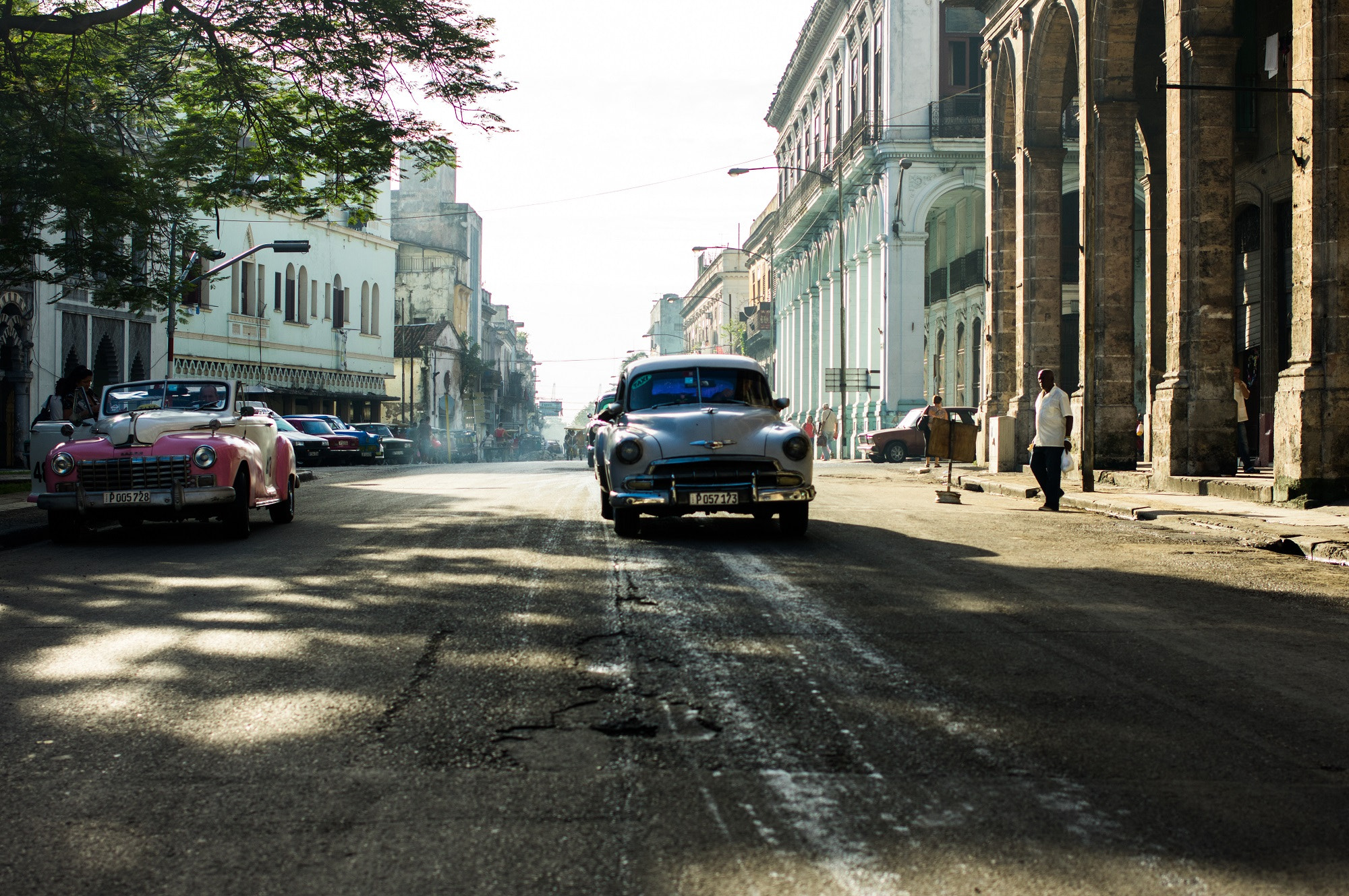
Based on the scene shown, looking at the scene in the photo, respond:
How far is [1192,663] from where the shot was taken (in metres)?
5.93

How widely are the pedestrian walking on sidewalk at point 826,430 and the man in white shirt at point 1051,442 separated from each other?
2755cm

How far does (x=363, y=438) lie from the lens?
41.7m

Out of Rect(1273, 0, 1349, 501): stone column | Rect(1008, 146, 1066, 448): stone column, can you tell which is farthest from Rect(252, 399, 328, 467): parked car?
Rect(1273, 0, 1349, 501): stone column

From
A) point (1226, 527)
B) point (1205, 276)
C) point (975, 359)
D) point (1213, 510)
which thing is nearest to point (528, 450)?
point (975, 359)

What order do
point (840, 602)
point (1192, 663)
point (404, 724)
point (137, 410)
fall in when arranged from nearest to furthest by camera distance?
point (404, 724) < point (1192, 663) < point (840, 602) < point (137, 410)

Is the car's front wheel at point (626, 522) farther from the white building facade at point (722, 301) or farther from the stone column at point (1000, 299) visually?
the white building facade at point (722, 301)

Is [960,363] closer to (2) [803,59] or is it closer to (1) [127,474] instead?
(2) [803,59]

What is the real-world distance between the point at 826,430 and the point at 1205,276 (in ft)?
86.6

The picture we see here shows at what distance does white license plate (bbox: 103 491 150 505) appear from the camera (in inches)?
466

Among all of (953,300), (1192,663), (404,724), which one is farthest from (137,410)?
(953,300)

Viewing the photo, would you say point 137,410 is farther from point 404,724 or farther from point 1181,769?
point 1181,769

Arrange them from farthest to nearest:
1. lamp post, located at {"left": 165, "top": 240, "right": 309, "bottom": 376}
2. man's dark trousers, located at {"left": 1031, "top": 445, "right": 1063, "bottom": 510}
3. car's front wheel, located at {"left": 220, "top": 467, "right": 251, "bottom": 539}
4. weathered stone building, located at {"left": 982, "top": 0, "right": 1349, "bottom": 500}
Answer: lamp post, located at {"left": 165, "top": 240, "right": 309, "bottom": 376} → man's dark trousers, located at {"left": 1031, "top": 445, "right": 1063, "bottom": 510} → weathered stone building, located at {"left": 982, "top": 0, "right": 1349, "bottom": 500} → car's front wheel, located at {"left": 220, "top": 467, "right": 251, "bottom": 539}

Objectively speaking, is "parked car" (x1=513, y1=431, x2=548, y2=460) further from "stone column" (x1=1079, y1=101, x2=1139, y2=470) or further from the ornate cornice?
"stone column" (x1=1079, y1=101, x2=1139, y2=470)

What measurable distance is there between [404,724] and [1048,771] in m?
2.30
